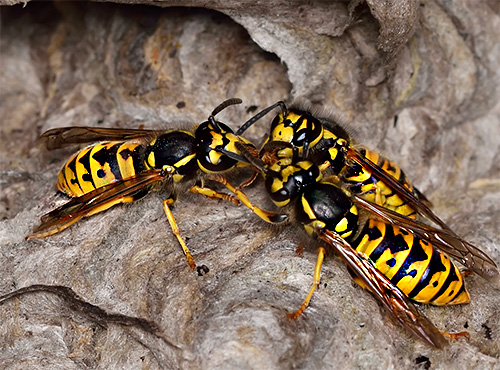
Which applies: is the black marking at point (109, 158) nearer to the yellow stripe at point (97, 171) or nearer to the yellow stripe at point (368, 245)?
the yellow stripe at point (97, 171)

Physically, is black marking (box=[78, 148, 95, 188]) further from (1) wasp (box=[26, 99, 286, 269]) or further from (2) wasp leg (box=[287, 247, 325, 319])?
(2) wasp leg (box=[287, 247, 325, 319])

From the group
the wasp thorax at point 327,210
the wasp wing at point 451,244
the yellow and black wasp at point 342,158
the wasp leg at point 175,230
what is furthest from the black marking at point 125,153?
the wasp wing at point 451,244

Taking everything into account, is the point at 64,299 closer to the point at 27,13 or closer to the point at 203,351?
the point at 203,351

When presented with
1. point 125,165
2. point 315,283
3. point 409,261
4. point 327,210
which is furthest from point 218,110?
point 409,261

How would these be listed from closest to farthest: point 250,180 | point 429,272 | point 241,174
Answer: point 429,272
point 250,180
point 241,174

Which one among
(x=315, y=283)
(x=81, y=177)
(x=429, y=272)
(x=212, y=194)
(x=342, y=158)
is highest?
(x=342, y=158)

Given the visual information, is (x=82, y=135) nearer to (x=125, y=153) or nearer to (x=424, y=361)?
(x=125, y=153)
